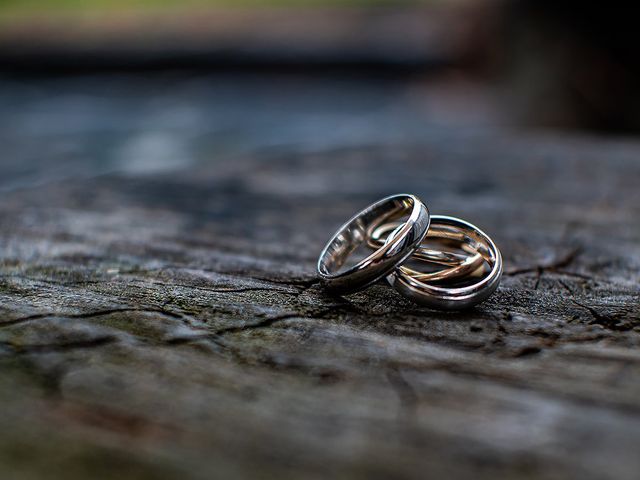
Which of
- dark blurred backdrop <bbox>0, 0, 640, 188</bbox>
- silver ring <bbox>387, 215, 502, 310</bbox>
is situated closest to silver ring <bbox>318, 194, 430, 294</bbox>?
silver ring <bbox>387, 215, 502, 310</bbox>

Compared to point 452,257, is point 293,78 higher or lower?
higher

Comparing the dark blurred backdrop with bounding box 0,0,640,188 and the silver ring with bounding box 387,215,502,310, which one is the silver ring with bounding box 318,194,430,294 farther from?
the dark blurred backdrop with bounding box 0,0,640,188

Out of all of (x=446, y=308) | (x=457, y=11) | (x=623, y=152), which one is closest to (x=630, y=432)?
(x=446, y=308)

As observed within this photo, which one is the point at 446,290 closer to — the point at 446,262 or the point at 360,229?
the point at 446,262

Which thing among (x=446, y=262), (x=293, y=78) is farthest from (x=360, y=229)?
(x=293, y=78)

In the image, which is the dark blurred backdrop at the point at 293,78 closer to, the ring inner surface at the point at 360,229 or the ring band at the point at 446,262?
the ring inner surface at the point at 360,229
